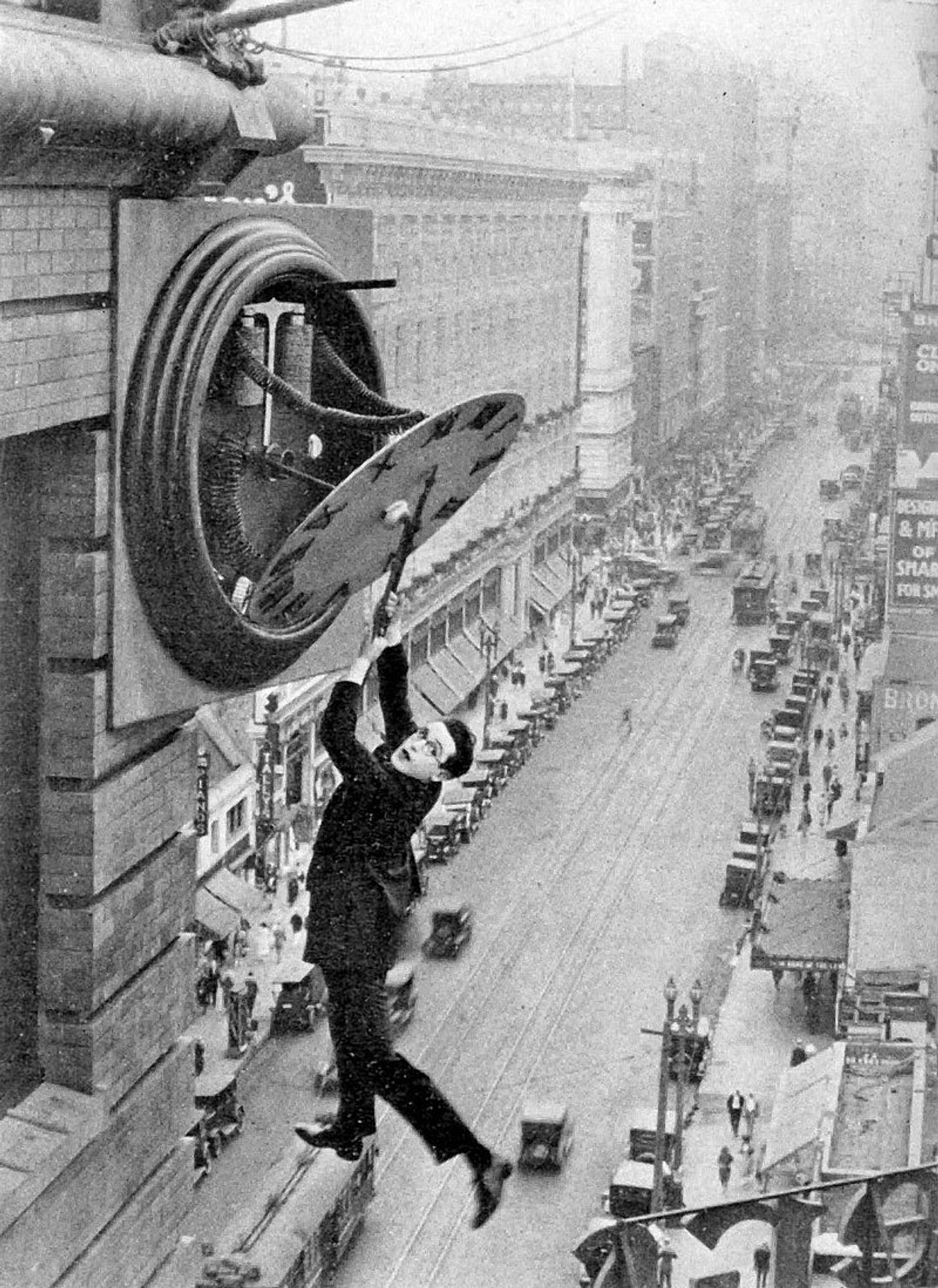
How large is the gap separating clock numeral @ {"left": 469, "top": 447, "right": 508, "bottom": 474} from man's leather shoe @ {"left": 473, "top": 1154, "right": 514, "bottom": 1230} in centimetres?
140

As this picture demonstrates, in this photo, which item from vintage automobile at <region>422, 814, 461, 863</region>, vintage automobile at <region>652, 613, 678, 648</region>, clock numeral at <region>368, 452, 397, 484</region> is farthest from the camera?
vintage automobile at <region>652, 613, 678, 648</region>

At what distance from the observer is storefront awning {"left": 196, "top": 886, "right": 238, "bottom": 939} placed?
18.6 metres

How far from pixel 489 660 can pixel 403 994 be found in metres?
4.35

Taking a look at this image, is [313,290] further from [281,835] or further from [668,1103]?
[281,835]

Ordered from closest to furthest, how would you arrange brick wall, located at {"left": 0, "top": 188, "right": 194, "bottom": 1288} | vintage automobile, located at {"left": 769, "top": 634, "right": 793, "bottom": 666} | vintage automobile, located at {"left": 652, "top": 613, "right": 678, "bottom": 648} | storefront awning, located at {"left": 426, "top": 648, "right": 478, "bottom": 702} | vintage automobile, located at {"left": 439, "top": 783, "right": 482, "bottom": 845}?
brick wall, located at {"left": 0, "top": 188, "right": 194, "bottom": 1288} < storefront awning, located at {"left": 426, "top": 648, "right": 478, "bottom": 702} < vintage automobile, located at {"left": 439, "top": 783, "right": 482, "bottom": 845} < vintage automobile, located at {"left": 769, "top": 634, "right": 793, "bottom": 666} < vintage automobile, located at {"left": 652, "top": 613, "right": 678, "bottom": 648}

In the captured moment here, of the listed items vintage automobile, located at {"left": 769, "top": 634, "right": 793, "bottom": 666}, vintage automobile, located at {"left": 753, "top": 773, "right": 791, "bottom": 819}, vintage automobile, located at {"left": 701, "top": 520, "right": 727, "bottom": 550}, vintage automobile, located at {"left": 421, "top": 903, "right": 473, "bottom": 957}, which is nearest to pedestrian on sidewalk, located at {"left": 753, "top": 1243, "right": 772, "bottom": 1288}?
vintage automobile, located at {"left": 421, "top": 903, "right": 473, "bottom": 957}

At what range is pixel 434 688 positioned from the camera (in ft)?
62.9

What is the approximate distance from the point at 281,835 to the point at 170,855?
1349 cm

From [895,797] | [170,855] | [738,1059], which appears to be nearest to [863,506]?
[895,797]

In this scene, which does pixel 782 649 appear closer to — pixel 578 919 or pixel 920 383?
pixel 920 383

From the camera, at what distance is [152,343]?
5.04 m

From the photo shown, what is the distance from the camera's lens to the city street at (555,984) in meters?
14.0

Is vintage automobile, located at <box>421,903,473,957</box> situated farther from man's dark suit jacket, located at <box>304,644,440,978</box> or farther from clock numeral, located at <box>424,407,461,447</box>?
clock numeral, located at <box>424,407,461,447</box>

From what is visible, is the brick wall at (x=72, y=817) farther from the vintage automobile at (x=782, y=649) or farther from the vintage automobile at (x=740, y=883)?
the vintage automobile at (x=782, y=649)
